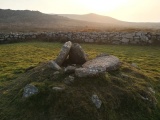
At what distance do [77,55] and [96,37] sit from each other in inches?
640

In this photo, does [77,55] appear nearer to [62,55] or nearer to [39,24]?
[62,55]

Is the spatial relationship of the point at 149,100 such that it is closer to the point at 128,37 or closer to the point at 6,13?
the point at 128,37

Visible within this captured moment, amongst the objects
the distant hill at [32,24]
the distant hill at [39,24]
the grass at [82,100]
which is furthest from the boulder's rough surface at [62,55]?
the distant hill at [32,24]

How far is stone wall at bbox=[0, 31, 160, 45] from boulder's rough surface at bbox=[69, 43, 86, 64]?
15195 millimetres

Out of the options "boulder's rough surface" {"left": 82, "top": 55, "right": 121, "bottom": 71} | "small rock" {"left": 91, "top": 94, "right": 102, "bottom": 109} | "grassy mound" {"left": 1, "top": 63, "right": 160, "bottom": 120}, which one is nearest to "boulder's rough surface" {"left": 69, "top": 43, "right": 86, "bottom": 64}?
"boulder's rough surface" {"left": 82, "top": 55, "right": 121, "bottom": 71}

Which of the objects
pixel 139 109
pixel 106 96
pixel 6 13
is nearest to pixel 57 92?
pixel 106 96

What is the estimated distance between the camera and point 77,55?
36.9 feet

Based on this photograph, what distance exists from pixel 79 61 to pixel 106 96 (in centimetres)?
363

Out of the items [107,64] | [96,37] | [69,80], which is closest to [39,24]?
[96,37]

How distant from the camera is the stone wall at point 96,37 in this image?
81.5 ft

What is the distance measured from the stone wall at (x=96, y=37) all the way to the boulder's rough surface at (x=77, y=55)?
1519 cm

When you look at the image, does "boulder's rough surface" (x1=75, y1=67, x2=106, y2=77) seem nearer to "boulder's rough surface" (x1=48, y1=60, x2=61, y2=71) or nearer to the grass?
the grass

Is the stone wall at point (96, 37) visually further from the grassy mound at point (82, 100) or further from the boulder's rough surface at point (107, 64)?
the grassy mound at point (82, 100)

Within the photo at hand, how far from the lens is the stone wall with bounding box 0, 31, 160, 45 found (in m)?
24.8
